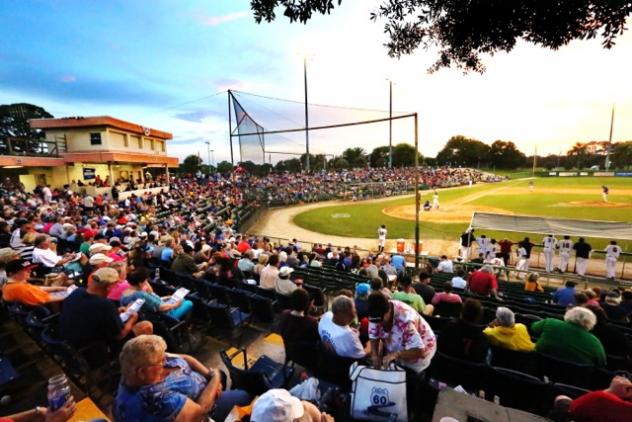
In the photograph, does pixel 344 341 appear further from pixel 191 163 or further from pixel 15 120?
pixel 191 163

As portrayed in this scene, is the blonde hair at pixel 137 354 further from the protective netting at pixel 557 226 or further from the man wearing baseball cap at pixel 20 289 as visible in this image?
the protective netting at pixel 557 226

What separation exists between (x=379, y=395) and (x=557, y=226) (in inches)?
560

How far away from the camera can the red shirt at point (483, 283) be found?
6.79 metres

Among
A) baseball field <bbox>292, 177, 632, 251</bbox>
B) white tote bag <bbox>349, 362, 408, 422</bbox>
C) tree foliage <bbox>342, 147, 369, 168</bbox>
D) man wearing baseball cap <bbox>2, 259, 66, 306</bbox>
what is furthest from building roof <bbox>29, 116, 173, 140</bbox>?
tree foliage <bbox>342, 147, 369, 168</bbox>

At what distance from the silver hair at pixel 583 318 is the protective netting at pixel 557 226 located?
422 inches

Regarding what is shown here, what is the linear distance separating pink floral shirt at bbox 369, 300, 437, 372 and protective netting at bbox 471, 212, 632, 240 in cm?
1189

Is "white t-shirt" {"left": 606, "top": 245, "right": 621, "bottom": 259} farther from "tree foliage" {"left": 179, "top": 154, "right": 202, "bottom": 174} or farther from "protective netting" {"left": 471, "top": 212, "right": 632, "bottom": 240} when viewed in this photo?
"tree foliage" {"left": 179, "top": 154, "right": 202, "bottom": 174}

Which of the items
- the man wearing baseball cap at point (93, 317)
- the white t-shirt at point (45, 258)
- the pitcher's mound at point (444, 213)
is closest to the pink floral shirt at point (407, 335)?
the man wearing baseball cap at point (93, 317)

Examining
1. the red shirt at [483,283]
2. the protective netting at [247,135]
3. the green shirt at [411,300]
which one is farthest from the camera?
the protective netting at [247,135]

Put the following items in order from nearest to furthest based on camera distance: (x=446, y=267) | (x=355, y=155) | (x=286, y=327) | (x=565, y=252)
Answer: (x=286, y=327) < (x=446, y=267) < (x=565, y=252) < (x=355, y=155)

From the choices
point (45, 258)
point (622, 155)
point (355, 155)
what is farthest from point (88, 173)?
point (622, 155)

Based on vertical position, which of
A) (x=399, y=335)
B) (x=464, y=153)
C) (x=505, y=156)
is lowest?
(x=399, y=335)

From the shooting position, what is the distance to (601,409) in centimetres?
225

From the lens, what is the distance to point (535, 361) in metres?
3.56
